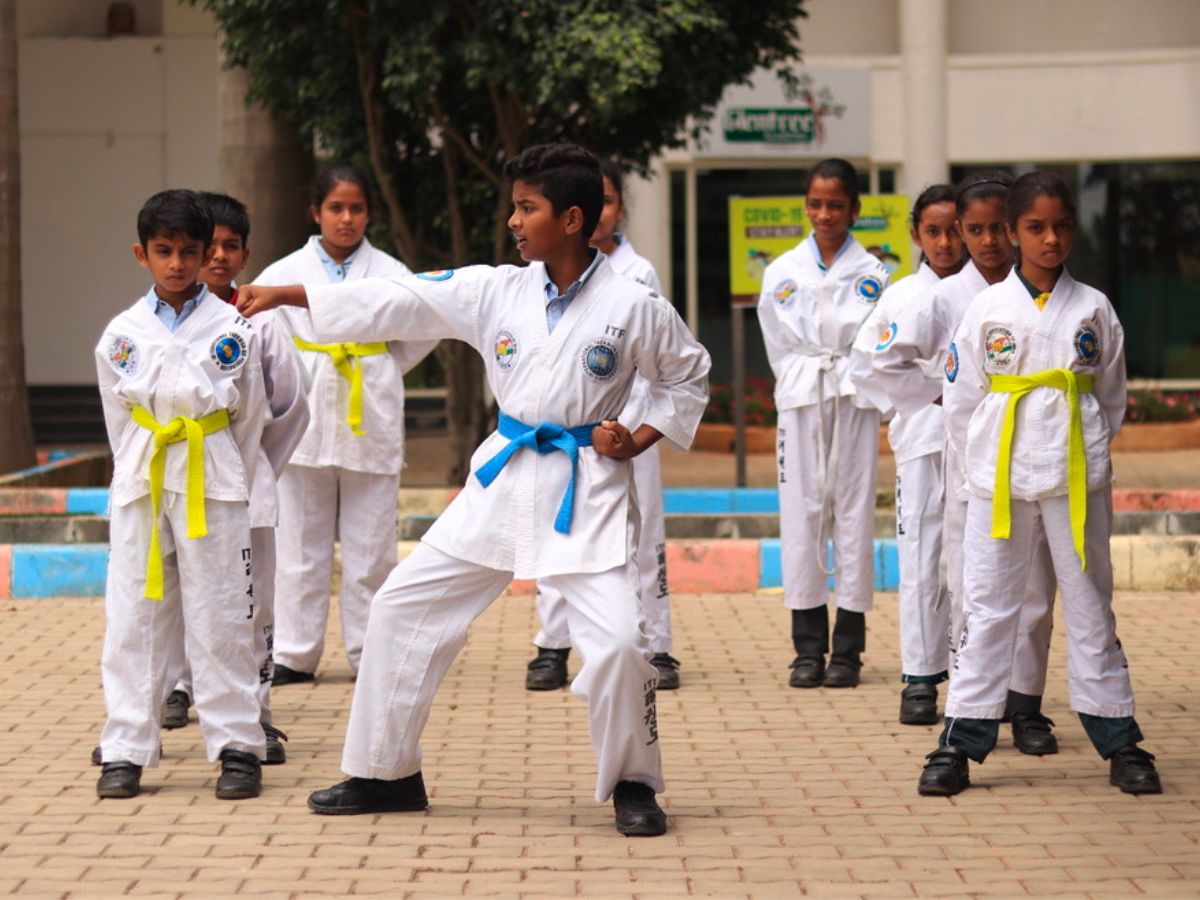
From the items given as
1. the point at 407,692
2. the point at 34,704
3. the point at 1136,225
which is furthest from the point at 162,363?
the point at 1136,225

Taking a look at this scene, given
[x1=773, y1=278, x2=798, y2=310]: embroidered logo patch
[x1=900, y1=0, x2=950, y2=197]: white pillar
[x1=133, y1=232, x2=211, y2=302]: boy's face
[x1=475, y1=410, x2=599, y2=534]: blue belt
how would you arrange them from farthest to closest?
[x1=900, y1=0, x2=950, y2=197]: white pillar
[x1=773, y1=278, x2=798, y2=310]: embroidered logo patch
[x1=133, y1=232, x2=211, y2=302]: boy's face
[x1=475, y1=410, x2=599, y2=534]: blue belt

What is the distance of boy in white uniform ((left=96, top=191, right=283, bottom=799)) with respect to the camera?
19.5 feet

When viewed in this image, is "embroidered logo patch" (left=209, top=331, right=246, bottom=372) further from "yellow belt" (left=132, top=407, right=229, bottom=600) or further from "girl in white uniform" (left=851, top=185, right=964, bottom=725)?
"girl in white uniform" (left=851, top=185, right=964, bottom=725)

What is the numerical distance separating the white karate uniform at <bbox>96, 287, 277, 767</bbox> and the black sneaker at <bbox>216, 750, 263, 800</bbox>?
37mm

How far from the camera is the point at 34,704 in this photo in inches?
298

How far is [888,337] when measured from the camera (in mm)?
6746

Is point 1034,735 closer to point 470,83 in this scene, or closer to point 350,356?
point 350,356

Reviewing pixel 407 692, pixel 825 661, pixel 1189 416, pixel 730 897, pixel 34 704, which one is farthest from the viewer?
pixel 1189 416

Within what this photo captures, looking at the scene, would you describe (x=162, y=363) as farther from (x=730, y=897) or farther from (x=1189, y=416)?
(x=1189, y=416)

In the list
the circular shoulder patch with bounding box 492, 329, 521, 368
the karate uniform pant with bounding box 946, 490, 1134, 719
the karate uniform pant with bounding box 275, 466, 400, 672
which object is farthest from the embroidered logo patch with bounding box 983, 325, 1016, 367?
the karate uniform pant with bounding box 275, 466, 400, 672

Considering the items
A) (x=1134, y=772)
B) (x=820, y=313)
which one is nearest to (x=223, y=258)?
(x=820, y=313)

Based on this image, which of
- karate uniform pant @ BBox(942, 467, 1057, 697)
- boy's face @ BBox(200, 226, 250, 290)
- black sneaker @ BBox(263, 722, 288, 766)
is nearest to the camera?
karate uniform pant @ BBox(942, 467, 1057, 697)

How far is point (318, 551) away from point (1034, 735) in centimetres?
297

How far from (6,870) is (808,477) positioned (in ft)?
12.5
